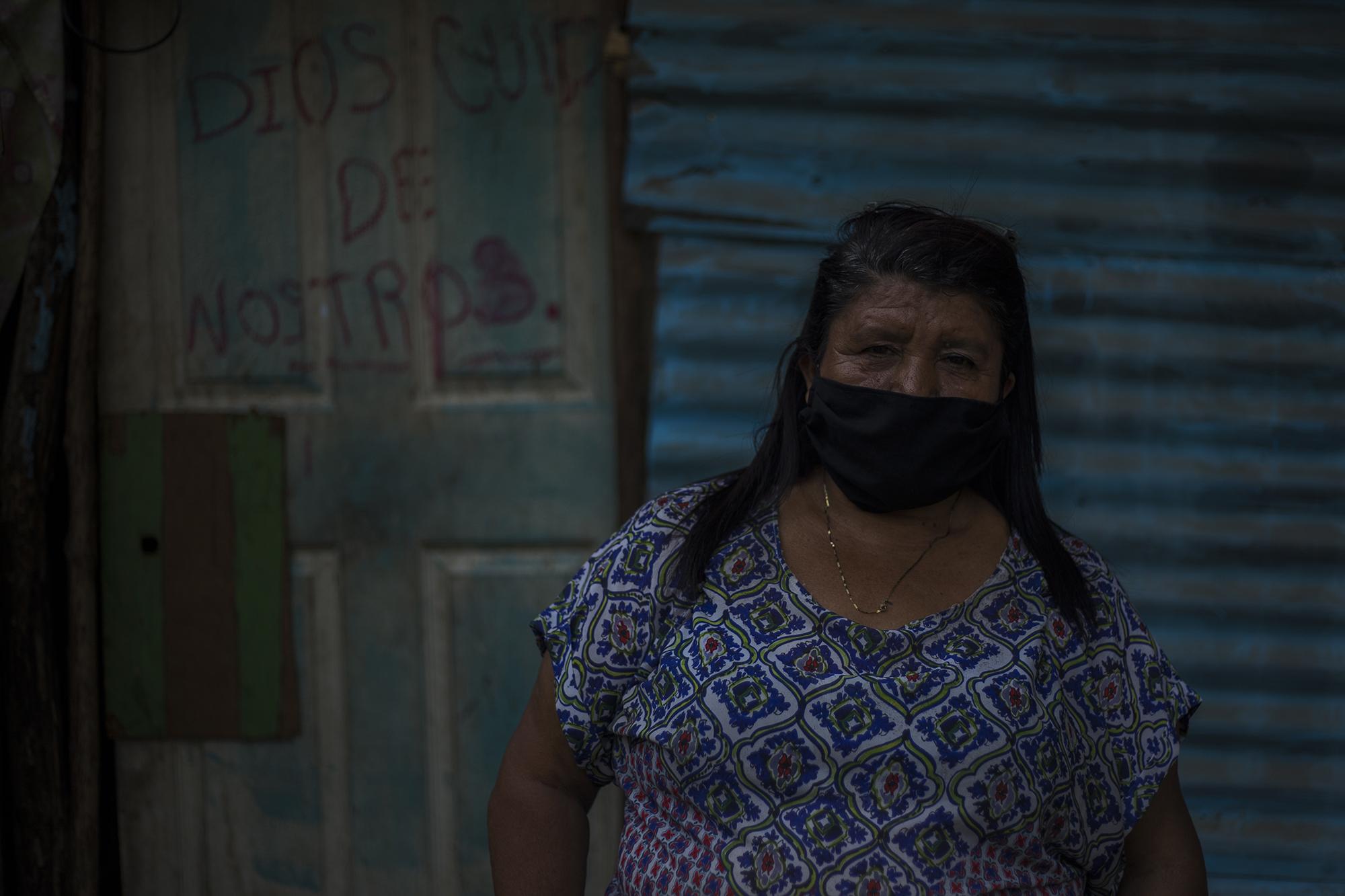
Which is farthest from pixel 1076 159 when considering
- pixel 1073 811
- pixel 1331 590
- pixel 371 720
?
pixel 371 720

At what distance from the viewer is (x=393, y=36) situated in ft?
8.96

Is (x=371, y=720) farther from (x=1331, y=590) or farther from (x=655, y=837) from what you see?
(x=1331, y=590)

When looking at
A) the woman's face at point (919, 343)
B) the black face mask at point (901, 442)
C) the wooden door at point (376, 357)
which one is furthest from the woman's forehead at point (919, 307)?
the wooden door at point (376, 357)

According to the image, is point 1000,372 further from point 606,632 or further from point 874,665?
point 606,632

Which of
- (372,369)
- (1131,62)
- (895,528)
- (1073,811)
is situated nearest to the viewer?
(1073,811)

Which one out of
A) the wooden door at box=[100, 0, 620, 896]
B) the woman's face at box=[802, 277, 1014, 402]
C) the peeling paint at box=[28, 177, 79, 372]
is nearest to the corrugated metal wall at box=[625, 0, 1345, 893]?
the wooden door at box=[100, 0, 620, 896]

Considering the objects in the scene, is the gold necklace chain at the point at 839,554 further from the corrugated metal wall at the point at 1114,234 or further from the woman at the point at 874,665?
the corrugated metal wall at the point at 1114,234

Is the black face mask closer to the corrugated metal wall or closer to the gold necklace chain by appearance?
the gold necklace chain

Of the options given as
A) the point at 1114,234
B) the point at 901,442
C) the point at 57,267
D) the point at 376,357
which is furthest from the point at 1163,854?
the point at 57,267

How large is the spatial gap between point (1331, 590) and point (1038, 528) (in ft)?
4.46

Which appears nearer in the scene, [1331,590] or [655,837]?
[655,837]

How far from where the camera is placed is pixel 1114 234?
2625mm

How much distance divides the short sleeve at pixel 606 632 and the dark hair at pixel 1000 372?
5 cm

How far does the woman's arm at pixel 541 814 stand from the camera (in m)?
1.66
